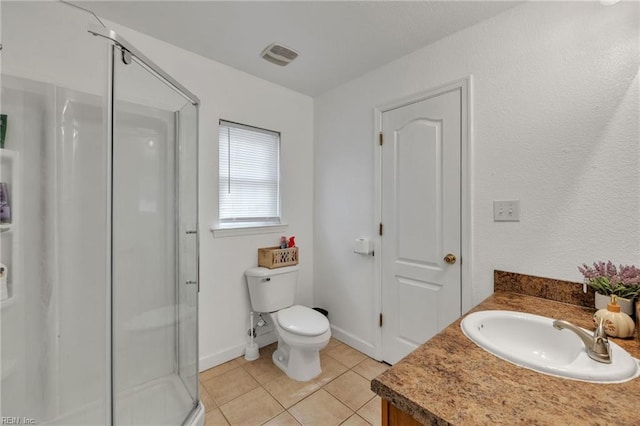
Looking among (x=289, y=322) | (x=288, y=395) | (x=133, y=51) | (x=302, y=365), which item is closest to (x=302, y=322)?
(x=289, y=322)

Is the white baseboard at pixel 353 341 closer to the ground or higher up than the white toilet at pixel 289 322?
closer to the ground

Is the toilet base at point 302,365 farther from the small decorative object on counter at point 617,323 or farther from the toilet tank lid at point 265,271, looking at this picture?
the small decorative object on counter at point 617,323

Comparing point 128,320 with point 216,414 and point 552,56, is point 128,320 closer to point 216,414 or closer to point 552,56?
point 216,414

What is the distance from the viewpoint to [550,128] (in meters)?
1.41

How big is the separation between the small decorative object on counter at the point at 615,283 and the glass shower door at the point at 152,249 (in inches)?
83.6

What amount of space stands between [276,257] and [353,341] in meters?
1.02

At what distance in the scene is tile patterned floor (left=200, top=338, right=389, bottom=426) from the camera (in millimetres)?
1575

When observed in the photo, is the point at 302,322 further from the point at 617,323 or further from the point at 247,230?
the point at 617,323

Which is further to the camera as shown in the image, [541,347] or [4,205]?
[4,205]

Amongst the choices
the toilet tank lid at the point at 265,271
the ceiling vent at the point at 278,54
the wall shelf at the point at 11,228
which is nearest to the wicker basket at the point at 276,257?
the toilet tank lid at the point at 265,271

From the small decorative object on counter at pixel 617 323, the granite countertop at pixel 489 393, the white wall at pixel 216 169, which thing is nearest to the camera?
the granite countertop at pixel 489 393

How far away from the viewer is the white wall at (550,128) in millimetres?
1232

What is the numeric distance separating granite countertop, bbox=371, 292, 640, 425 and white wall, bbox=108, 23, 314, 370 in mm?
1697

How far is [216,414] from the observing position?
1.61 m
